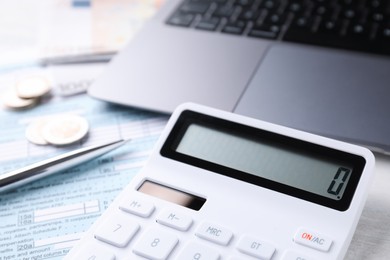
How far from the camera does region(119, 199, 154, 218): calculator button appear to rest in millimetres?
366

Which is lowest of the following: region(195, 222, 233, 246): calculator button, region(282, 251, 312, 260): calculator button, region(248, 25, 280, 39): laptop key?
region(195, 222, 233, 246): calculator button

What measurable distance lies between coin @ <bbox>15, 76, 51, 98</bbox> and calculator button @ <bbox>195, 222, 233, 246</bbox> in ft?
0.79

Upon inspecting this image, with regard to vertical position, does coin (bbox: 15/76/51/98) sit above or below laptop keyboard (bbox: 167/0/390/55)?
Answer: below

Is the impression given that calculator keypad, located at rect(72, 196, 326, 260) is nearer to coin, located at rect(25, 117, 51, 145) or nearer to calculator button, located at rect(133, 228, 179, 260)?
calculator button, located at rect(133, 228, 179, 260)

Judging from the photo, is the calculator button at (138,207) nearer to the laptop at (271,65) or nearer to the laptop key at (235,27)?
the laptop at (271,65)

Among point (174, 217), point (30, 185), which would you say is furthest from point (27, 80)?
point (174, 217)

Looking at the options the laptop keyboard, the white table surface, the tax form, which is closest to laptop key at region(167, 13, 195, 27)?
the laptop keyboard

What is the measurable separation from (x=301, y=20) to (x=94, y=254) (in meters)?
0.31

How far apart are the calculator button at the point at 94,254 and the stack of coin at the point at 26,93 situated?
215 millimetres

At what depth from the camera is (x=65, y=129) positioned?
1.61 feet

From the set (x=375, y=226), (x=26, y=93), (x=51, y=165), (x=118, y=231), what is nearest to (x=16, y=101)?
(x=26, y=93)

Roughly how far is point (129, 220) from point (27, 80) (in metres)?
0.24

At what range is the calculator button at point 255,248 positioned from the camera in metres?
0.34

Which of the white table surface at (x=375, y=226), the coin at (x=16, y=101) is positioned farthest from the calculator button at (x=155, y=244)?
the coin at (x=16, y=101)
